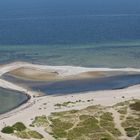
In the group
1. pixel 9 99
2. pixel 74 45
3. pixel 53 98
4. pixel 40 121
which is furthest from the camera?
pixel 74 45

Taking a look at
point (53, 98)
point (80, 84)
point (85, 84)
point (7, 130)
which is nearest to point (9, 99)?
point (53, 98)

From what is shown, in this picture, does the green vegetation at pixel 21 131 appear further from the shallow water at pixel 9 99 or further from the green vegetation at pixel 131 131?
the shallow water at pixel 9 99

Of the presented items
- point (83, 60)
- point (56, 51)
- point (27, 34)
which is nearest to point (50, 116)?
point (83, 60)

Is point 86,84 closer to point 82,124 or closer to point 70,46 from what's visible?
point 82,124

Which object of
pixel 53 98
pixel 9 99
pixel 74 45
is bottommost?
pixel 53 98

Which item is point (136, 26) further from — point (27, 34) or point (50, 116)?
point (50, 116)

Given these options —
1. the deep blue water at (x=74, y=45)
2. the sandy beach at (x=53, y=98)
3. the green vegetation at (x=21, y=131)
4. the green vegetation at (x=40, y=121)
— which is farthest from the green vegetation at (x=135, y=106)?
the deep blue water at (x=74, y=45)

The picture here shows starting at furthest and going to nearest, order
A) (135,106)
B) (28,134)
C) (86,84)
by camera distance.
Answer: (86,84) < (135,106) < (28,134)
